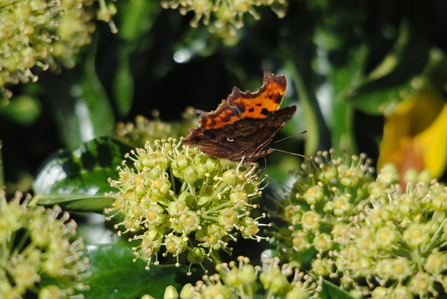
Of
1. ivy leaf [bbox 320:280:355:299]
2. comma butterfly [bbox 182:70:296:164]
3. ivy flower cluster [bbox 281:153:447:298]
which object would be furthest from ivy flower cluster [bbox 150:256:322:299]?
comma butterfly [bbox 182:70:296:164]

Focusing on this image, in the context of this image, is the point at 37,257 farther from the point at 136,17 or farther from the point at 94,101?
the point at 136,17

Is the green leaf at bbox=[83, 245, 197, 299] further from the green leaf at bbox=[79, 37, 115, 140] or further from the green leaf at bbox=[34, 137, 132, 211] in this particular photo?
the green leaf at bbox=[79, 37, 115, 140]

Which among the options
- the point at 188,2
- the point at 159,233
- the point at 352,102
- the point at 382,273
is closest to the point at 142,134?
the point at 188,2

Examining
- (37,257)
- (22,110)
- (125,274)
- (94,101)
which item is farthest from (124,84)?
(37,257)

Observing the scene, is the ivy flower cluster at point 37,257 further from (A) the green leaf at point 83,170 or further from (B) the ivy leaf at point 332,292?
(B) the ivy leaf at point 332,292

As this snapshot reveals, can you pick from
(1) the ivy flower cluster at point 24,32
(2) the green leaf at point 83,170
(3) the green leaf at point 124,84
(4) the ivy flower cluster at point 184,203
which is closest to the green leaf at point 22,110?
(3) the green leaf at point 124,84

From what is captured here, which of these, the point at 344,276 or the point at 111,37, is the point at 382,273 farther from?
the point at 111,37
